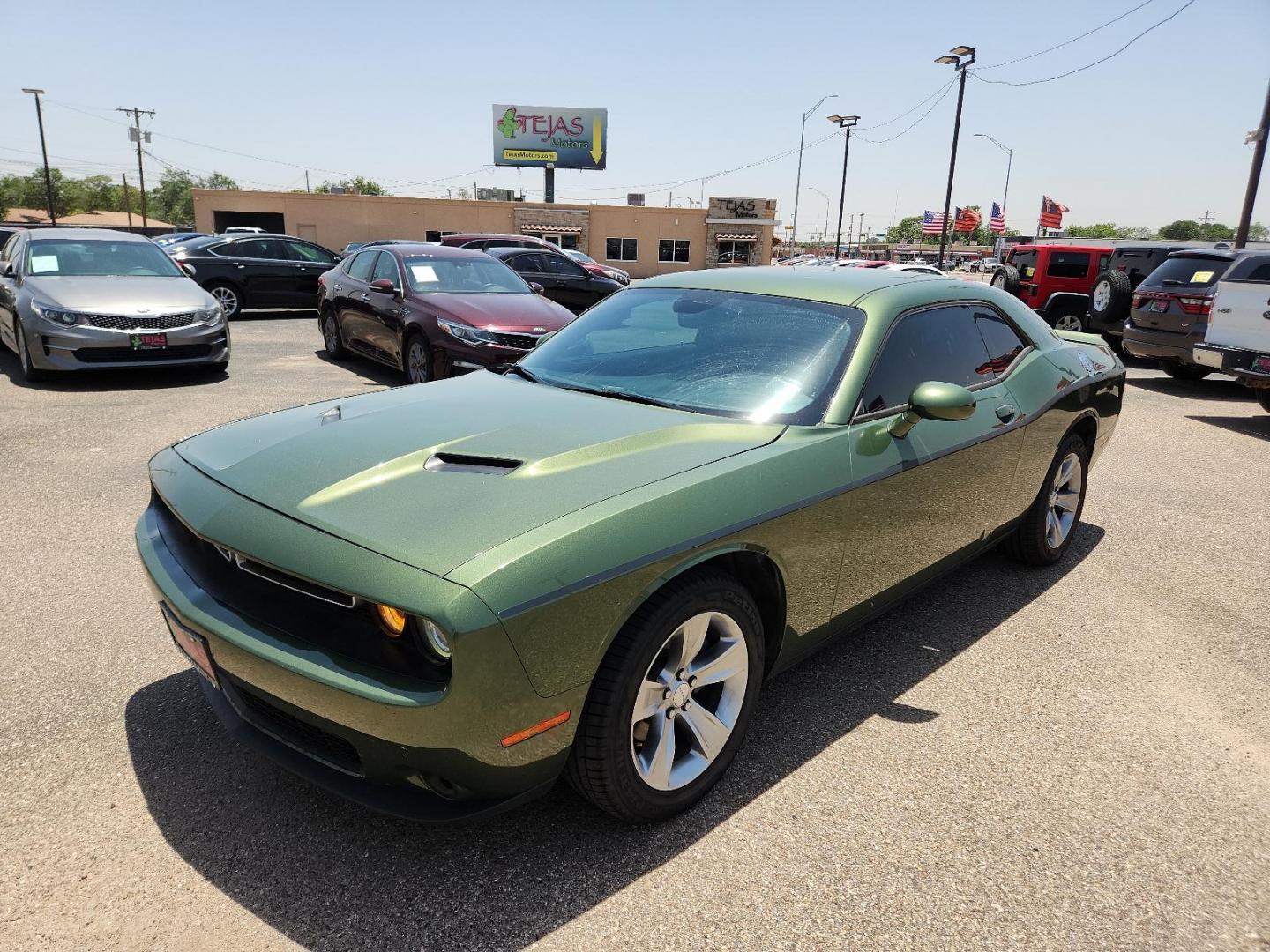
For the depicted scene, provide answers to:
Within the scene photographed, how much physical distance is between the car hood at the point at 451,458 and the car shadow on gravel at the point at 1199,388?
34.3 ft

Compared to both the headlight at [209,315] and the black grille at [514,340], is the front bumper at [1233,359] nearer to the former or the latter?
the black grille at [514,340]

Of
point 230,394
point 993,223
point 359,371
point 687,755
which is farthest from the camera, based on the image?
point 993,223

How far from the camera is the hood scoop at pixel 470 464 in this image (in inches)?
98.3

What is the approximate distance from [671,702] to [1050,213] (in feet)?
160

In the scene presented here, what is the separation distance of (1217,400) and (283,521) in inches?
460

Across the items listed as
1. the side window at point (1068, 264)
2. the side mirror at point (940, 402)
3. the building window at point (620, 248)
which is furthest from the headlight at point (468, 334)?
the building window at point (620, 248)

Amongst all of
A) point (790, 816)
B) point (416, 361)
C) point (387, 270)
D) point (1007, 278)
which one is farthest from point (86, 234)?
point (1007, 278)

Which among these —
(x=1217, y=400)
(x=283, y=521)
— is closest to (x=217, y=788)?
(x=283, y=521)

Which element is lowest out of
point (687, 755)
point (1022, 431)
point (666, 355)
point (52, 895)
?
point (52, 895)

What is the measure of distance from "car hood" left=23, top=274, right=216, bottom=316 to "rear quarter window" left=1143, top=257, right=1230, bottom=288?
11657 mm

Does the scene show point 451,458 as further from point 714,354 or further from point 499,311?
point 499,311

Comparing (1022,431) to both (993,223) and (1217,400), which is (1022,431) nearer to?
(1217,400)

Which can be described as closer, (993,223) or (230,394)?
(230,394)

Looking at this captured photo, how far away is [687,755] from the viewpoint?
8.54 ft
